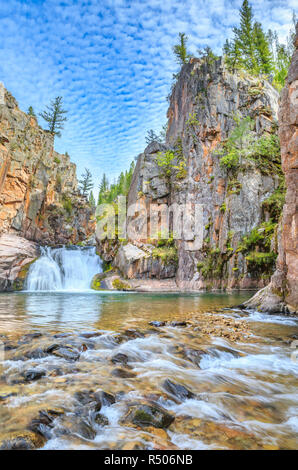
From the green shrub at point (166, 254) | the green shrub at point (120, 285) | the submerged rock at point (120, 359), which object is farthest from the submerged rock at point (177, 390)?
the green shrub at point (166, 254)

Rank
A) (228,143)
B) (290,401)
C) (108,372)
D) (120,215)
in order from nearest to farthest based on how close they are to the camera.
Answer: (290,401), (108,372), (228,143), (120,215)

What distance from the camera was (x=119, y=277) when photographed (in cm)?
2456

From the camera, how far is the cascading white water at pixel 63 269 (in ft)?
78.0

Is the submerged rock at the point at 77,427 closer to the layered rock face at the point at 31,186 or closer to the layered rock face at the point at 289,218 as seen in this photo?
the layered rock face at the point at 289,218

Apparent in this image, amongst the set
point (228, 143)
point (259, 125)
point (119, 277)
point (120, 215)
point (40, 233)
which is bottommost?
point (119, 277)

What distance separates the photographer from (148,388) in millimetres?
3117

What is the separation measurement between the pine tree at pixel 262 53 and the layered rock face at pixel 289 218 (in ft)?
85.3

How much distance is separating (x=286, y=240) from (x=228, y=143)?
17.8 metres

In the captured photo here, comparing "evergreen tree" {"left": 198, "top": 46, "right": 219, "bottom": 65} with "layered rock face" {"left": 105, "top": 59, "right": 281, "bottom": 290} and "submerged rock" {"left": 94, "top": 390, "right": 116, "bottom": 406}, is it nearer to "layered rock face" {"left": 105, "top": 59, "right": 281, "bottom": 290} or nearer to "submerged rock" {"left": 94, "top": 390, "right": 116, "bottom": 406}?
"layered rock face" {"left": 105, "top": 59, "right": 281, "bottom": 290}
